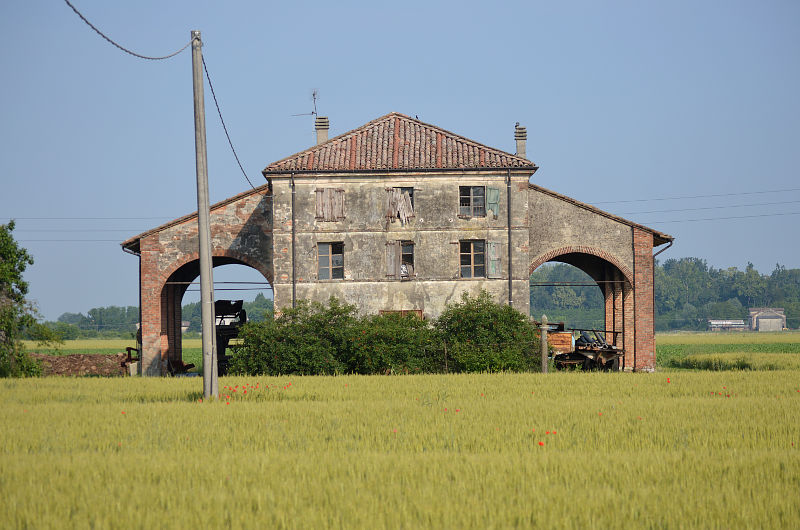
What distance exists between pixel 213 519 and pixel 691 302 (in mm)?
175593

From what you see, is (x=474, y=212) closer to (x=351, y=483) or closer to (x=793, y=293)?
(x=351, y=483)

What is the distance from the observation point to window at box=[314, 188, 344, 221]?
29.6 m

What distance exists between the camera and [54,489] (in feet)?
26.8

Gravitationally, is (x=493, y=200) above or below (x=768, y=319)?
above

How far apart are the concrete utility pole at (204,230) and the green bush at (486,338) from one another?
1109 cm

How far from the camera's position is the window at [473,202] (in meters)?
29.8

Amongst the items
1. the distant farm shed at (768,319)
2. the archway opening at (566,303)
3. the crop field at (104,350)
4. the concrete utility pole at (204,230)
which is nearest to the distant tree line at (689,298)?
the archway opening at (566,303)

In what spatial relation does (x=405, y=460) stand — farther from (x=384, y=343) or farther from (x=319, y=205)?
(x=319, y=205)

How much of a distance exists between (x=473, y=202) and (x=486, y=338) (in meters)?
6.10

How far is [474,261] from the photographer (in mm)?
29859

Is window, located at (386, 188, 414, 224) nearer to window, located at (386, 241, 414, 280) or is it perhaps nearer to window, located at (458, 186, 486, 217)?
window, located at (386, 241, 414, 280)

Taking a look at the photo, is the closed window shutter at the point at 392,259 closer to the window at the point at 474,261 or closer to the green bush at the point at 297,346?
the window at the point at 474,261

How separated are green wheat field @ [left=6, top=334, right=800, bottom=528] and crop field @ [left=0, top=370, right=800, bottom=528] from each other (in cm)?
3

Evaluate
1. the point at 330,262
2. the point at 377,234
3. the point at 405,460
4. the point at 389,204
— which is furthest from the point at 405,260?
the point at 405,460
